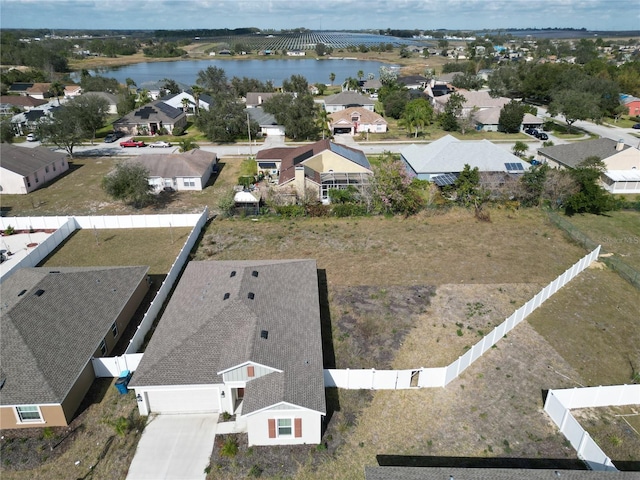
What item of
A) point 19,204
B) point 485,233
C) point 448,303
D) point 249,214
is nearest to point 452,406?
point 448,303

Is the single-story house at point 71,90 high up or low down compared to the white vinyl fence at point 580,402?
up

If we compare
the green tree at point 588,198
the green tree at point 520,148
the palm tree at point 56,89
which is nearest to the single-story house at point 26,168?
the green tree at point 588,198

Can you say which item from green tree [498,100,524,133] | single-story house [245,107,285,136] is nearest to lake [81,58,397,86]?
single-story house [245,107,285,136]

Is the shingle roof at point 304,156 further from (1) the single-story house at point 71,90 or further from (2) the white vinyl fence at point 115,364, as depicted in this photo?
(1) the single-story house at point 71,90

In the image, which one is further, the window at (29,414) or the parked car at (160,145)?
the parked car at (160,145)

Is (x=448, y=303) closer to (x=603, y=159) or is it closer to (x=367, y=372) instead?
(x=367, y=372)

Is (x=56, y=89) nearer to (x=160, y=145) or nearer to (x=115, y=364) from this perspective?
(x=160, y=145)
